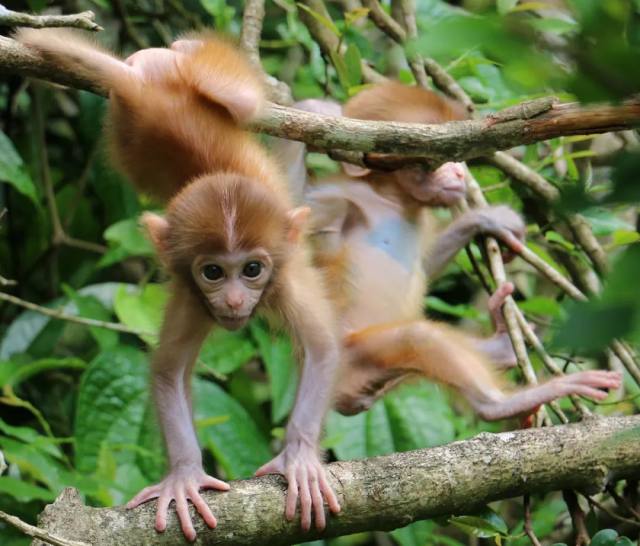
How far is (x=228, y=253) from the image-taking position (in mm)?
3211

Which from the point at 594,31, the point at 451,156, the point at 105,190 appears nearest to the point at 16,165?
the point at 105,190

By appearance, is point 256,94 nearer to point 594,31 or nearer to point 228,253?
point 228,253

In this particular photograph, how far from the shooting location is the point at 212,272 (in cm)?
325

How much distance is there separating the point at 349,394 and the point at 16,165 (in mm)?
2243

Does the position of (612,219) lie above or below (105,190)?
above

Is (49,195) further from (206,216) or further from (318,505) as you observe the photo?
(318,505)

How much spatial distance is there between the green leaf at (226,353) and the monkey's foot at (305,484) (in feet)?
6.56

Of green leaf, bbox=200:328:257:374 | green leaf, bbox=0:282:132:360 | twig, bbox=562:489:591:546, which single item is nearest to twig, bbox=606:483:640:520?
twig, bbox=562:489:591:546

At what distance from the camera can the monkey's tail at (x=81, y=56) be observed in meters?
2.97

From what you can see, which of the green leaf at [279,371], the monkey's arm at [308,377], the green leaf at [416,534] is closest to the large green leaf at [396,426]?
the green leaf at [279,371]

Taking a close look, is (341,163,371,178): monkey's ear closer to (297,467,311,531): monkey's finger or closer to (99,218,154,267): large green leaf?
(99,218,154,267): large green leaf

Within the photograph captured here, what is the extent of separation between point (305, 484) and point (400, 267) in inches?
75.3

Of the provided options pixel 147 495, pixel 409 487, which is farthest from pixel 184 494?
pixel 409 487

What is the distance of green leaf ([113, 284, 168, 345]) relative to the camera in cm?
473
